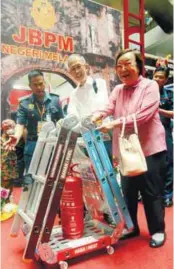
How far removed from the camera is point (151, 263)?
5.36 feet

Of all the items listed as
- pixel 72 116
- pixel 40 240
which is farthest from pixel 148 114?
pixel 40 240

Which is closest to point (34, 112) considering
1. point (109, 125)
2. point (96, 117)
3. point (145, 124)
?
point (96, 117)

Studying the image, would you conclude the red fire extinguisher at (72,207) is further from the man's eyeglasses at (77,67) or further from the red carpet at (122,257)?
the man's eyeglasses at (77,67)

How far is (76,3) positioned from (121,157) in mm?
→ 2923

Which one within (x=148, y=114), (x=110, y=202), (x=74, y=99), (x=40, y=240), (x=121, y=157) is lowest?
(x=40, y=240)

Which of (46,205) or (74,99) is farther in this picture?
(74,99)

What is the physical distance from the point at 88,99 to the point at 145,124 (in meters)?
0.50

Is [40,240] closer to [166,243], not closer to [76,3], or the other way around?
A: [166,243]

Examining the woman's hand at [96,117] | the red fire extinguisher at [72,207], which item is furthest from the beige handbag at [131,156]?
the red fire extinguisher at [72,207]

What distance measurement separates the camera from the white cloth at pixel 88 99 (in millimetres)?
2027

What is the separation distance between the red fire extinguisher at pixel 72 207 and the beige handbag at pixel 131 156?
35 cm

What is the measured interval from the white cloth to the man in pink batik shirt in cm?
12

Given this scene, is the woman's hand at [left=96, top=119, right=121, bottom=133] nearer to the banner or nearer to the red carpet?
the red carpet

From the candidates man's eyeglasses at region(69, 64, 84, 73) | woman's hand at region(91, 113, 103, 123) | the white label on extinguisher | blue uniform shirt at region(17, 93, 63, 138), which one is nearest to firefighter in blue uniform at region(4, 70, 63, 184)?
blue uniform shirt at region(17, 93, 63, 138)
